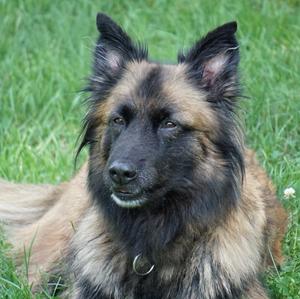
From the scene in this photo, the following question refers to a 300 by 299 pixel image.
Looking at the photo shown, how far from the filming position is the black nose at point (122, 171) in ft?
14.1

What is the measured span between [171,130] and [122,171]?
383mm

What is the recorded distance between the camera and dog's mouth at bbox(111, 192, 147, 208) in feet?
14.6

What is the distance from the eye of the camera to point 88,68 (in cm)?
809

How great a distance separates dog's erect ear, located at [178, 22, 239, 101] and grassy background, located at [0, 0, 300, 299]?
1.30m

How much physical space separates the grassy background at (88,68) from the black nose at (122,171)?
1.36m

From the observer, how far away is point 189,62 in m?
4.72

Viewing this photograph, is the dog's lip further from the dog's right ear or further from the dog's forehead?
the dog's right ear

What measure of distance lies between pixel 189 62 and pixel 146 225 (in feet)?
3.22

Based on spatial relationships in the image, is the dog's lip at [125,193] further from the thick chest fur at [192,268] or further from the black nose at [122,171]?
the thick chest fur at [192,268]

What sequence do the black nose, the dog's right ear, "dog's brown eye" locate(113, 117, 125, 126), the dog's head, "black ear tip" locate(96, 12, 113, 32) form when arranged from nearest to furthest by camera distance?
the black nose < the dog's head < "dog's brown eye" locate(113, 117, 125, 126) < "black ear tip" locate(96, 12, 113, 32) < the dog's right ear

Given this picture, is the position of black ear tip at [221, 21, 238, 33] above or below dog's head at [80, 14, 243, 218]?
above

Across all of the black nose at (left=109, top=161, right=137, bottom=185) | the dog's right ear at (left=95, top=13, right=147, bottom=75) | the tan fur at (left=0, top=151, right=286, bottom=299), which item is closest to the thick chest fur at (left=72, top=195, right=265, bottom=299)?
the tan fur at (left=0, top=151, right=286, bottom=299)

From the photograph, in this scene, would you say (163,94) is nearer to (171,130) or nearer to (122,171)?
(171,130)

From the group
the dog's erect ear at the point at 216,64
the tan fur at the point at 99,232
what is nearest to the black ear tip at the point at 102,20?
the dog's erect ear at the point at 216,64
